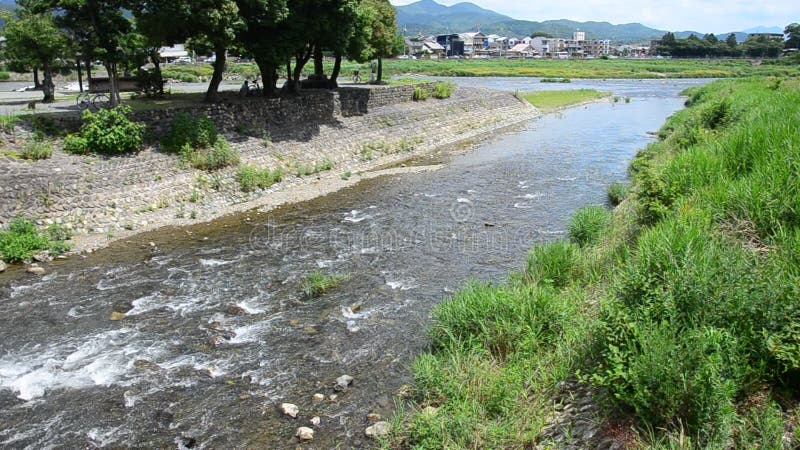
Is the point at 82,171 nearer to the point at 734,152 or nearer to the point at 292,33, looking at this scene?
the point at 292,33

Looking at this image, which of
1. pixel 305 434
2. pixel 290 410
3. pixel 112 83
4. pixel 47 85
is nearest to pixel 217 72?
pixel 112 83

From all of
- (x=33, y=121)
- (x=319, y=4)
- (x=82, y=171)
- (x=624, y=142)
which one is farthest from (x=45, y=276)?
(x=624, y=142)

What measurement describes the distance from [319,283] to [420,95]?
34414 millimetres

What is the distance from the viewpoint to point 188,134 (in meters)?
24.5

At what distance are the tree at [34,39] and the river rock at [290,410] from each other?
27002 millimetres

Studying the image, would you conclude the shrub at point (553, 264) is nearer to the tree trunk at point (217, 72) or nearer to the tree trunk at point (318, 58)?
the tree trunk at point (217, 72)

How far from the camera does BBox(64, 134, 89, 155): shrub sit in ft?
69.3

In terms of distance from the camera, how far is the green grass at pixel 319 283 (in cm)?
1393

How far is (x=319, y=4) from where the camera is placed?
97.3ft

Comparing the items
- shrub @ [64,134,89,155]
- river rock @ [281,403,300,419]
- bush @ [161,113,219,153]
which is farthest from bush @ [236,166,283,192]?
river rock @ [281,403,300,419]

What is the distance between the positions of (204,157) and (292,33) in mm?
9367

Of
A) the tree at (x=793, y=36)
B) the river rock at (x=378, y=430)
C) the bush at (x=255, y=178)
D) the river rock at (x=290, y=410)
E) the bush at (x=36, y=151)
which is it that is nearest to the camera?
the river rock at (x=378, y=430)

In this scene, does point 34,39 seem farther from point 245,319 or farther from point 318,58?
point 245,319

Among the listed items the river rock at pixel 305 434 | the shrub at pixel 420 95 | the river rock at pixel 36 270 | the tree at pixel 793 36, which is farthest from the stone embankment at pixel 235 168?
the tree at pixel 793 36
